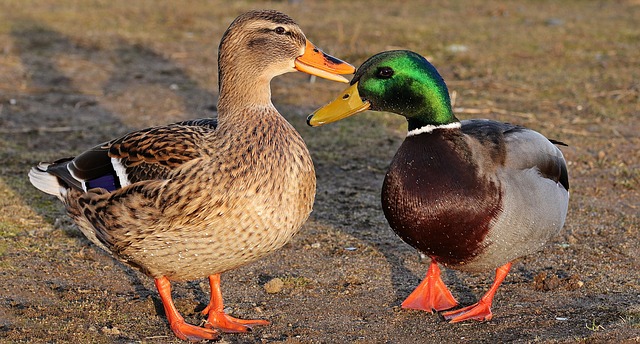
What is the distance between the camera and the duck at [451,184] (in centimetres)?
423

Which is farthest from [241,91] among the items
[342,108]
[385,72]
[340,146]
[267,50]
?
[340,146]

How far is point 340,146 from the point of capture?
7.26m

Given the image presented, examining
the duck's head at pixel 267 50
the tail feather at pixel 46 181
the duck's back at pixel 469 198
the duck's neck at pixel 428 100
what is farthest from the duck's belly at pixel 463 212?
the tail feather at pixel 46 181

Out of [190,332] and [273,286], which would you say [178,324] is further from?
[273,286]

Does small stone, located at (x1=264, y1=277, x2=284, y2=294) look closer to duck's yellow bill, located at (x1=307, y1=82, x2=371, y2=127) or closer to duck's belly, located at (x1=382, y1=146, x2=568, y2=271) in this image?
duck's belly, located at (x1=382, y1=146, x2=568, y2=271)

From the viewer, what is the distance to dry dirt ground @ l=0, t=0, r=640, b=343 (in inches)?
172

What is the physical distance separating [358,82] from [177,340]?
1515 millimetres

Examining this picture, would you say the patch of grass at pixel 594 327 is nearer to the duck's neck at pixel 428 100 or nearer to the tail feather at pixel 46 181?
the duck's neck at pixel 428 100

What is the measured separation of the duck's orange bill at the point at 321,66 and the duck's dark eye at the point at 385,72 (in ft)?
0.47

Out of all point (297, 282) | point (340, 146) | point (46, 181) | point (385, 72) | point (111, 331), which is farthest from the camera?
point (340, 146)

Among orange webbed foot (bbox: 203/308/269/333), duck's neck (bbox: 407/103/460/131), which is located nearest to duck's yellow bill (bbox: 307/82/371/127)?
duck's neck (bbox: 407/103/460/131)

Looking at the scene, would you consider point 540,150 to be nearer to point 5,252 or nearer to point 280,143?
point 280,143

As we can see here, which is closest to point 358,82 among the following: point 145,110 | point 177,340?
point 177,340

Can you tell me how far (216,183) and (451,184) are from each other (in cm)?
109
